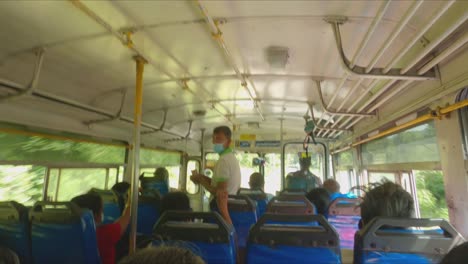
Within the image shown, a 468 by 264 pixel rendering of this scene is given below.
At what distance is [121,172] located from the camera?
445 centimetres

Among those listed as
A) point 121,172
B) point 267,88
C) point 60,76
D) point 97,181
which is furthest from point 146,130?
point 267,88

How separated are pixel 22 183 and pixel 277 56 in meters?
3.03

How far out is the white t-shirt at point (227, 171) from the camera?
253cm

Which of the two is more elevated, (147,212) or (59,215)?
(59,215)

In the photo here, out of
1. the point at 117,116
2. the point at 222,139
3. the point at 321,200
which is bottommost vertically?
the point at 321,200

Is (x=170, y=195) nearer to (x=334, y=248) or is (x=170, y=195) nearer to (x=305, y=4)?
(x=334, y=248)

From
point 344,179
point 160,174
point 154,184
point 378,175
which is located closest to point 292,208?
point 378,175

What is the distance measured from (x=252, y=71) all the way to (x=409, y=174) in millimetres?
2200

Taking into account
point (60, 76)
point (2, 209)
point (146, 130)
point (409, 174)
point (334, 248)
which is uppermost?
point (60, 76)

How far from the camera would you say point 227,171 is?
2.55 metres

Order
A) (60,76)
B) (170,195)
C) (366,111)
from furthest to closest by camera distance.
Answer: (366,111) < (60,76) < (170,195)

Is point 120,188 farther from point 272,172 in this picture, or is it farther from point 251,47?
point 272,172

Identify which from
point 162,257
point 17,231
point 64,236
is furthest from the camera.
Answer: point 17,231

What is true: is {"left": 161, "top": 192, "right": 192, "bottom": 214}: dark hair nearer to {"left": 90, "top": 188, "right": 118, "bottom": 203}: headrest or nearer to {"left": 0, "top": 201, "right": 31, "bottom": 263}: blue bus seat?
{"left": 90, "top": 188, "right": 118, "bottom": 203}: headrest
